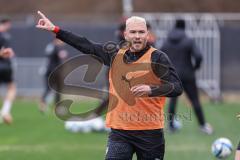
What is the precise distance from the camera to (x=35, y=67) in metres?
26.3

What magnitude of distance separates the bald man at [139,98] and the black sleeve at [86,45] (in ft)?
0.72

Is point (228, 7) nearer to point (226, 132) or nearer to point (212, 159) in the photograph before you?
point (226, 132)

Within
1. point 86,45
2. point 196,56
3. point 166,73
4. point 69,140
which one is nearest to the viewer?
point 166,73

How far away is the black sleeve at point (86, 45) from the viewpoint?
26.5ft

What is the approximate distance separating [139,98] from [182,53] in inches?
305

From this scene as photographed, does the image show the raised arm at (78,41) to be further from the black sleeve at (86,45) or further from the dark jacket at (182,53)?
the dark jacket at (182,53)

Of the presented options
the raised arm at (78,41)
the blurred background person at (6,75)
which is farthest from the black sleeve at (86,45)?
the blurred background person at (6,75)

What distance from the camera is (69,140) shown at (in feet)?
46.4

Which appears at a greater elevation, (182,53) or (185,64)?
(182,53)

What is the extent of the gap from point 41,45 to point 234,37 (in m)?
7.03

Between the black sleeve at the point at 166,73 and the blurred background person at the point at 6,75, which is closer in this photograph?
the black sleeve at the point at 166,73

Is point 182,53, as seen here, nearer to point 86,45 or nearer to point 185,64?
point 185,64

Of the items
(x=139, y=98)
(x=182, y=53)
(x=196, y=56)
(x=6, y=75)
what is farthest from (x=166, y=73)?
(x=6, y=75)

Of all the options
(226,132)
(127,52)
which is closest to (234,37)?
(226,132)
